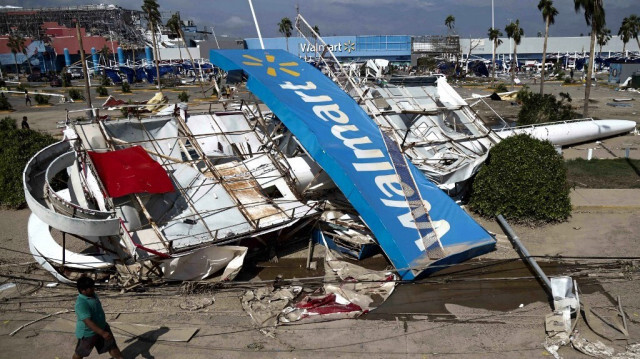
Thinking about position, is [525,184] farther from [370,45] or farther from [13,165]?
[370,45]

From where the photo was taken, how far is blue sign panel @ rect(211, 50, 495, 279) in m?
9.63

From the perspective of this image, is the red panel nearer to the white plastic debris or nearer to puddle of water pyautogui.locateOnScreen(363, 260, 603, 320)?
puddle of water pyautogui.locateOnScreen(363, 260, 603, 320)

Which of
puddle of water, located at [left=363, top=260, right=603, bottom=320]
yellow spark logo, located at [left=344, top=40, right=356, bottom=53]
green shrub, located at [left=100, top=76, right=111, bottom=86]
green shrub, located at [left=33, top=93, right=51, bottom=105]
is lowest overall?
puddle of water, located at [left=363, top=260, right=603, bottom=320]

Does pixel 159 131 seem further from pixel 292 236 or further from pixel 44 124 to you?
pixel 44 124

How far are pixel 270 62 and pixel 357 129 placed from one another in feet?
12.7

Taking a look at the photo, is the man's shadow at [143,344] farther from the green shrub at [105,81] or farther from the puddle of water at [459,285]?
the green shrub at [105,81]

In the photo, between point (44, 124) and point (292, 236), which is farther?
point (44, 124)

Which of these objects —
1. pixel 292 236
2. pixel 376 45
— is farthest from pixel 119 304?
pixel 376 45

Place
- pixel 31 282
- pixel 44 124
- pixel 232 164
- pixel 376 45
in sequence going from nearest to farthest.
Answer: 1. pixel 31 282
2. pixel 232 164
3. pixel 44 124
4. pixel 376 45

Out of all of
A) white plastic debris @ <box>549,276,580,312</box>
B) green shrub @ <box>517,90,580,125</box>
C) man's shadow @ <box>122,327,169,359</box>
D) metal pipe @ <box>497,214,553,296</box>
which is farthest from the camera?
green shrub @ <box>517,90,580,125</box>

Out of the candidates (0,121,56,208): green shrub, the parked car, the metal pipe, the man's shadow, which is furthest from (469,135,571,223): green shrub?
the parked car

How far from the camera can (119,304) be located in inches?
354

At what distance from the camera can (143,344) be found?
303 inches

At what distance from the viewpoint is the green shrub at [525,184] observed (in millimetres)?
12070
